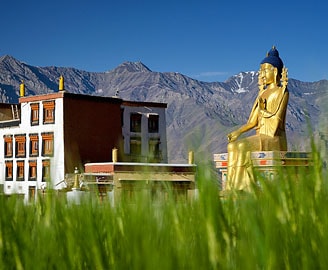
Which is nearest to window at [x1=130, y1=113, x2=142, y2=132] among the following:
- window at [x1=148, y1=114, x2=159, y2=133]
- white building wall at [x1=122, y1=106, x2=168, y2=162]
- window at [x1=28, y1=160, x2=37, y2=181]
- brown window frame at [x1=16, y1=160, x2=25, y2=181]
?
white building wall at [x1=122, y1=106, x2=168, y2=162]

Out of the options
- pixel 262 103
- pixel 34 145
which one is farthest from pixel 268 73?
pixel 34 145

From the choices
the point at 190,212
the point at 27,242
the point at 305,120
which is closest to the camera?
the point at 305,120

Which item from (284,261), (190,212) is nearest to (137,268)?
(284,261)

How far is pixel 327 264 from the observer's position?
101 centimetres

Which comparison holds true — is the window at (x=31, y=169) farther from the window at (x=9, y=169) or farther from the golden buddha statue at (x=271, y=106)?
the golden buddha statue at (x=271, y=106)

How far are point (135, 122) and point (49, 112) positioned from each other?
564 cm

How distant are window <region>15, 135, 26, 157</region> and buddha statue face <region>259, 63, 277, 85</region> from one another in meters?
21.1

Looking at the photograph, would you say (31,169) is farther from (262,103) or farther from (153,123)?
(262,103)

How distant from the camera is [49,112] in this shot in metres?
33.0

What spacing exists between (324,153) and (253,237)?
352mm

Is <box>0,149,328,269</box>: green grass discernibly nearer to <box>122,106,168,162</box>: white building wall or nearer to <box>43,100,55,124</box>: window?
<box>43,100,55,124</box>: window

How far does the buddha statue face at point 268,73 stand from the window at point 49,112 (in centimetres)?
1821

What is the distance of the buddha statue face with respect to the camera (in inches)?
632

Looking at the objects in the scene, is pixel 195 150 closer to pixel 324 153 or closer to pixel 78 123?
pixel 324 153
